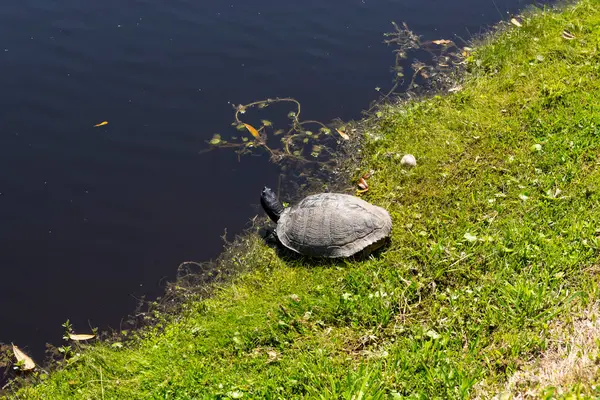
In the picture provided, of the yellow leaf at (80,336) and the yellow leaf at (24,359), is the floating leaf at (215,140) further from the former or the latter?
the yellow leaf at (24,359)

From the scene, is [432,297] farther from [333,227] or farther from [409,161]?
[409,161]

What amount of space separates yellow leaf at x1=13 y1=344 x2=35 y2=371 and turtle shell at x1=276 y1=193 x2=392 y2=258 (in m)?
2.69

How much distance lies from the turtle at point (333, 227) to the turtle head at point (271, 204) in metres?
0.20

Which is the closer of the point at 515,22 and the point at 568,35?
the point at 568,35

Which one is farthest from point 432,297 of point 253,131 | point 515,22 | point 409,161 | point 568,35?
point 515,22

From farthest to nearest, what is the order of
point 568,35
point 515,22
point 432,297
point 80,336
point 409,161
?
1. point 515,22
2. point 568,35
3. point 409,161
4. point 80,336
5. point 432,297

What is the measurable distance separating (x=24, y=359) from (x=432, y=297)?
152 inches

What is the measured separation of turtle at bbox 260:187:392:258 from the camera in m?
4.81

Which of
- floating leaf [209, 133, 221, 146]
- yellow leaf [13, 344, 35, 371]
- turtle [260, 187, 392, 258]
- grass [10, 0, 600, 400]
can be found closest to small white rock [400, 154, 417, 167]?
grass [10, 0, 600, 400]

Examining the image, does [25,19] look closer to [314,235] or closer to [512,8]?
[314,235]

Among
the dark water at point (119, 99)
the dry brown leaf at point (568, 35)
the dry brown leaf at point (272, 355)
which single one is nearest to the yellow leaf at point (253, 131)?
the dark water at point (119, 99)

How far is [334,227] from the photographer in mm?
4945

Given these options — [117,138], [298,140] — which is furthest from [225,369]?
[117,138]

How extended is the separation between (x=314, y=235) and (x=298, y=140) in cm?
211
